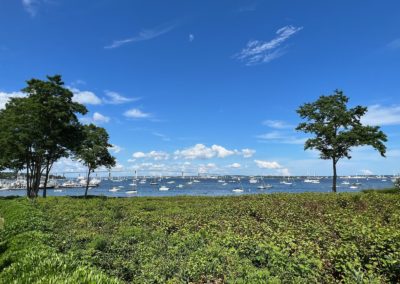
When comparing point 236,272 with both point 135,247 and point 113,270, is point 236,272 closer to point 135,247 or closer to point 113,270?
point 113,270

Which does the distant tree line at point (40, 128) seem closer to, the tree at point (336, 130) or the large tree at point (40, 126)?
the large tree at point (40, 126)

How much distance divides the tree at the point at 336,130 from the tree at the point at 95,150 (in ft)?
83.4

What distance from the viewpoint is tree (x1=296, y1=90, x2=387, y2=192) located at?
3325cm

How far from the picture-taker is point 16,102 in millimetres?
39844

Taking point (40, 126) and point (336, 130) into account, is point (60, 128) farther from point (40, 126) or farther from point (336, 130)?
point (336, 130)

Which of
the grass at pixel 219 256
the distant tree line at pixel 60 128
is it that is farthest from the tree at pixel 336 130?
the grass at pixel 219 256

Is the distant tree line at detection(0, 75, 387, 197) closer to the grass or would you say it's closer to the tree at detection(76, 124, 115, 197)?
the tree at detection(76, 124, 115, 197)

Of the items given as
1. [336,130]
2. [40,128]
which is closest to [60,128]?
[40,128]

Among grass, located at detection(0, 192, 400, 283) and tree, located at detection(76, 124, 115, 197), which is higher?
tree, located at detection(76, 124, 115, 197)

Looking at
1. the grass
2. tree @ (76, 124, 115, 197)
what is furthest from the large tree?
the grass

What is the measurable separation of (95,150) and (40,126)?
9345mm

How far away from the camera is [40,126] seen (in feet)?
115

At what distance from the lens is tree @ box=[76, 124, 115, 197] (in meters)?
43.2

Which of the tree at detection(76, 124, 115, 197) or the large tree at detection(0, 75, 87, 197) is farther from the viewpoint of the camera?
the tree at detection(76, 124, 115, 197)
